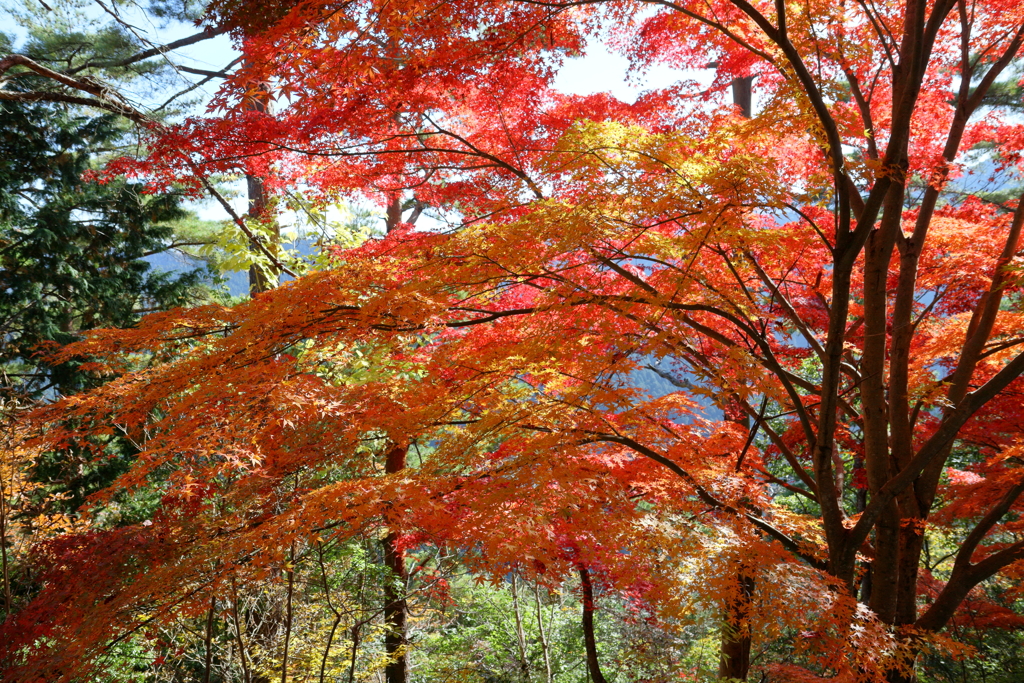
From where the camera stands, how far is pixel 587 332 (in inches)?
162

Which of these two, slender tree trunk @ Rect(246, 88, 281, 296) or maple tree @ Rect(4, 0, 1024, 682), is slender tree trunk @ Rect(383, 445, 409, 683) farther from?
slender tree trunk @ Rect(246, 88, 281, 296)

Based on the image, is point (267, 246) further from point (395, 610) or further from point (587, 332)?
point (587, 332)

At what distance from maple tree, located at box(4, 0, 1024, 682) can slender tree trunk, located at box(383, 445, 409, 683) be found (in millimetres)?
1627

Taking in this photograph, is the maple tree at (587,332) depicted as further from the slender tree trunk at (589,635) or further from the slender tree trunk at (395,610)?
the slender tree trunk at (395,610)

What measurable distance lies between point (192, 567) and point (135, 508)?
5050 mm

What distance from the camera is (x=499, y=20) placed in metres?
3.98

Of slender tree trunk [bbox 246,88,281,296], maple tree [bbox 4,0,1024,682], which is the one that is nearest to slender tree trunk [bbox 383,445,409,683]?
maple tree [bbox 4,0,1024,682]

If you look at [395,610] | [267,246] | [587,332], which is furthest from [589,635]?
[267,246]

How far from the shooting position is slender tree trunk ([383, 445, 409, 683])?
21.9 feet

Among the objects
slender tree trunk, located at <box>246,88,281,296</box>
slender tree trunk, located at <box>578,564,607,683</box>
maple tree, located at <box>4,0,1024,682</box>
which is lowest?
slender tree trunk, located at <box>578,564,607,683</box>

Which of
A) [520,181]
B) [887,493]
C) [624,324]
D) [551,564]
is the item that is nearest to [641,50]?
[520,181]

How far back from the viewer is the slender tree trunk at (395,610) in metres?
6.66

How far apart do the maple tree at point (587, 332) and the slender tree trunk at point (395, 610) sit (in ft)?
5.34

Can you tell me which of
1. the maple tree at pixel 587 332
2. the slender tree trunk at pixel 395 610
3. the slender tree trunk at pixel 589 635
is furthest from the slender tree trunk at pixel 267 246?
the slender tree trunk at pixel 589 635
